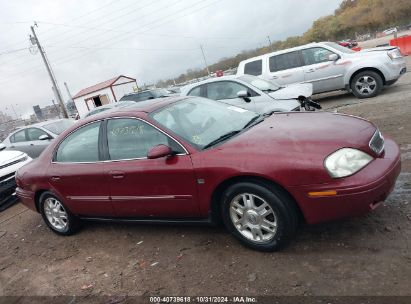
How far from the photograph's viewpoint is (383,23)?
7238 cm

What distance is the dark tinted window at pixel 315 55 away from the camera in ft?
36.7

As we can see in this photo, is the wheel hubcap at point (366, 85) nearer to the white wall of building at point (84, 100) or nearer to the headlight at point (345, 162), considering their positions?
the headlight at point (345, 162)

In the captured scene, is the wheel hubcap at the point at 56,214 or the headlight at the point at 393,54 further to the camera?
the headlight at the point at 393,54

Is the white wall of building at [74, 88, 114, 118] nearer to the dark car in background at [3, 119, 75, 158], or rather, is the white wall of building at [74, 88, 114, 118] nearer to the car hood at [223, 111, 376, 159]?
the dark car in background at [3, 119, 75, 158]

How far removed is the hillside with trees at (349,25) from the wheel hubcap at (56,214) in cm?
6183

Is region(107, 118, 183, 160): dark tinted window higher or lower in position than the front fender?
higher

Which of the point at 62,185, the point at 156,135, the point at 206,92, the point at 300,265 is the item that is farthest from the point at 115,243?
the point at 206,92

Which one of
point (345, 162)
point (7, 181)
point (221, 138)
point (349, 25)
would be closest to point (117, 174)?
point (221, 138)

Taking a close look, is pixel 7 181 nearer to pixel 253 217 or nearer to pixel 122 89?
pixel 253 217

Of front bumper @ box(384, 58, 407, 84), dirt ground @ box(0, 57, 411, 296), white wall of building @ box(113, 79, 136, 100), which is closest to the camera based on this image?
dirt ground @ box(0, 57, 411, 296)

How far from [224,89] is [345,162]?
6068 millimetres

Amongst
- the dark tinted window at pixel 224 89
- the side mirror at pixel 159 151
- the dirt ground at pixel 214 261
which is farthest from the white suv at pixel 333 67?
the side mirror at pixel 159 151

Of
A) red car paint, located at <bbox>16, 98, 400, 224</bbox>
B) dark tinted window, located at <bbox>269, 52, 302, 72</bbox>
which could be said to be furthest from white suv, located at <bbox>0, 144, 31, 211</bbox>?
dark tinted window, located at <bbox>269, 52, 302, 72</bbox>

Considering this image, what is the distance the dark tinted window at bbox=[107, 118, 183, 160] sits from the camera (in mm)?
4188
